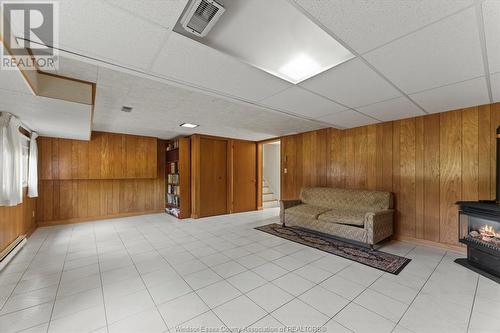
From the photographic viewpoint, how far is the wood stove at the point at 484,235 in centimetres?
244

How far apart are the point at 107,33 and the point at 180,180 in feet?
15.4

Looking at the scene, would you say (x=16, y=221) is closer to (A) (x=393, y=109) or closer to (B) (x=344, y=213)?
(B) (x=344, y=213)

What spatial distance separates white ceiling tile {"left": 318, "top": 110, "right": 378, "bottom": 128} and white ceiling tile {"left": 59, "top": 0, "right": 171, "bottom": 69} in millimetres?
2907

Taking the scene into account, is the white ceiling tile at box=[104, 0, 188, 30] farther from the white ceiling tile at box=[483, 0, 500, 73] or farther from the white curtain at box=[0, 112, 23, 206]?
the white curtain at box=[0, 112, 23, 206]

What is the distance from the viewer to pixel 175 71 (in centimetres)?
204

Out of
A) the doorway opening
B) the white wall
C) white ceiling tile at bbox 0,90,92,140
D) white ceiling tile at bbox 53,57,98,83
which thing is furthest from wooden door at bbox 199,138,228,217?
white ceiling tile at bbox 53,57,98,83

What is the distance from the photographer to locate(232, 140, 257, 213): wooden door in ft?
21.8

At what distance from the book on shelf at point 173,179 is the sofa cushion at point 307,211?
133 inches

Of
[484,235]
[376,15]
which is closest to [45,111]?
[376,15]

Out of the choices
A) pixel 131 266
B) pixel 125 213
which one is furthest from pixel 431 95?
pixel 125 213

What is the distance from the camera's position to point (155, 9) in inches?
49.4

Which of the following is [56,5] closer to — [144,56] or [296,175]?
[144,56]

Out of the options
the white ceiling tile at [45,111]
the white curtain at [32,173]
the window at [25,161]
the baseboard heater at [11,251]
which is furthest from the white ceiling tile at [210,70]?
the white curtain at [32,173]

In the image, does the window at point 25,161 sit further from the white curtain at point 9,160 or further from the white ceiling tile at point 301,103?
the white ceiling tile at point 301,103
